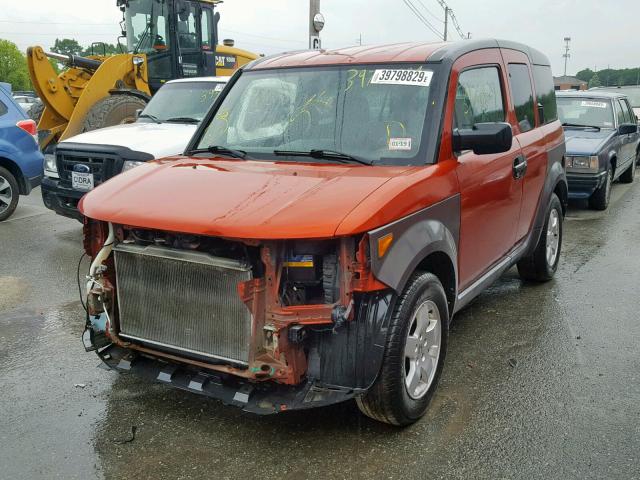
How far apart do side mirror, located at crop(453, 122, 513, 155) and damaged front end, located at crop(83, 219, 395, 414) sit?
1195 millimetres

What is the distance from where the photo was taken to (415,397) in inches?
132

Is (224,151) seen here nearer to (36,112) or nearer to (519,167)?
(519,167)

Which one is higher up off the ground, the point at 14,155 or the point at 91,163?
the point at 91,163

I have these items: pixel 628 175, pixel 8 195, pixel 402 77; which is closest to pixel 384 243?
pixel 402 77

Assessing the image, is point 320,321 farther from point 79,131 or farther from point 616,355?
point 79,131

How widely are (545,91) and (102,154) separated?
464cm

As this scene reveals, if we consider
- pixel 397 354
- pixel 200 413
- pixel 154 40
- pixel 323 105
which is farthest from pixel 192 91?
pixel 397 354

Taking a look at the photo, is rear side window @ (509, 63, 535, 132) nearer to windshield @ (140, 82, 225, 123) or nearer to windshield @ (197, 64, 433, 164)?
windshield @ (197, 64, 433, 164)

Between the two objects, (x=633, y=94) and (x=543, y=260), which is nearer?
(x=543, y=260)

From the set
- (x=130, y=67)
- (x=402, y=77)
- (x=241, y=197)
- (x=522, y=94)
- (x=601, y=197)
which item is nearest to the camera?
(x=241, y=197)

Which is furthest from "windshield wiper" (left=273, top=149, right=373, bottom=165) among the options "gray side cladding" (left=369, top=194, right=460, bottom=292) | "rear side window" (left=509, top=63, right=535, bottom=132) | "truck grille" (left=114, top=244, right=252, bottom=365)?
"rear side window" (left=509, top=63, right=535, bottom=132)

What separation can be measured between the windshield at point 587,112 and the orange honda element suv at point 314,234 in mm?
6694

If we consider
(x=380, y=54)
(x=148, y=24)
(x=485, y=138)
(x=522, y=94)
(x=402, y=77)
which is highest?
(x=148, y=24)

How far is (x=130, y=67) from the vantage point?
1164 centimetres
